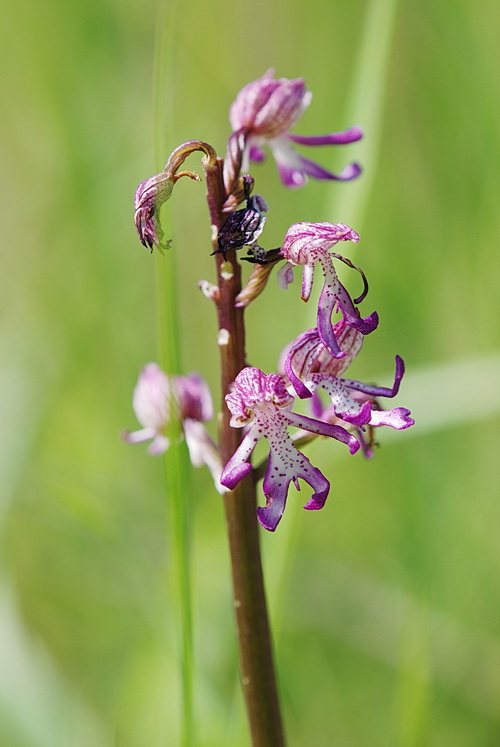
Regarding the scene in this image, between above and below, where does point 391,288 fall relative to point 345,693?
above

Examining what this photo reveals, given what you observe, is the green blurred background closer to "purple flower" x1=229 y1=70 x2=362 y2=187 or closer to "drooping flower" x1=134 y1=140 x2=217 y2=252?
"purple flower" x1=229 y1=70 x2=362 y2=187

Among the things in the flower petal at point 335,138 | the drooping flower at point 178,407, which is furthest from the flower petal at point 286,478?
the flower petal at point 335,138

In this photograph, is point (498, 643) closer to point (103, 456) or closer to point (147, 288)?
point (103, 456)

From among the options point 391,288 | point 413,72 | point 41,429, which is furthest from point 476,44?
point 41,429

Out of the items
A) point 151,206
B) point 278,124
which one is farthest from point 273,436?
point 278,124

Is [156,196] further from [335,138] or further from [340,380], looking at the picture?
[335,138]

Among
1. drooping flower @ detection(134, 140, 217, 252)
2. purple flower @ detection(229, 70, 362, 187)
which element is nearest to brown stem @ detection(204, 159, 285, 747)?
drooping flower @ detection(134, 140, 217, 252)

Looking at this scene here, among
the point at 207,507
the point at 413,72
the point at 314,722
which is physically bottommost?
the point at 314,722
